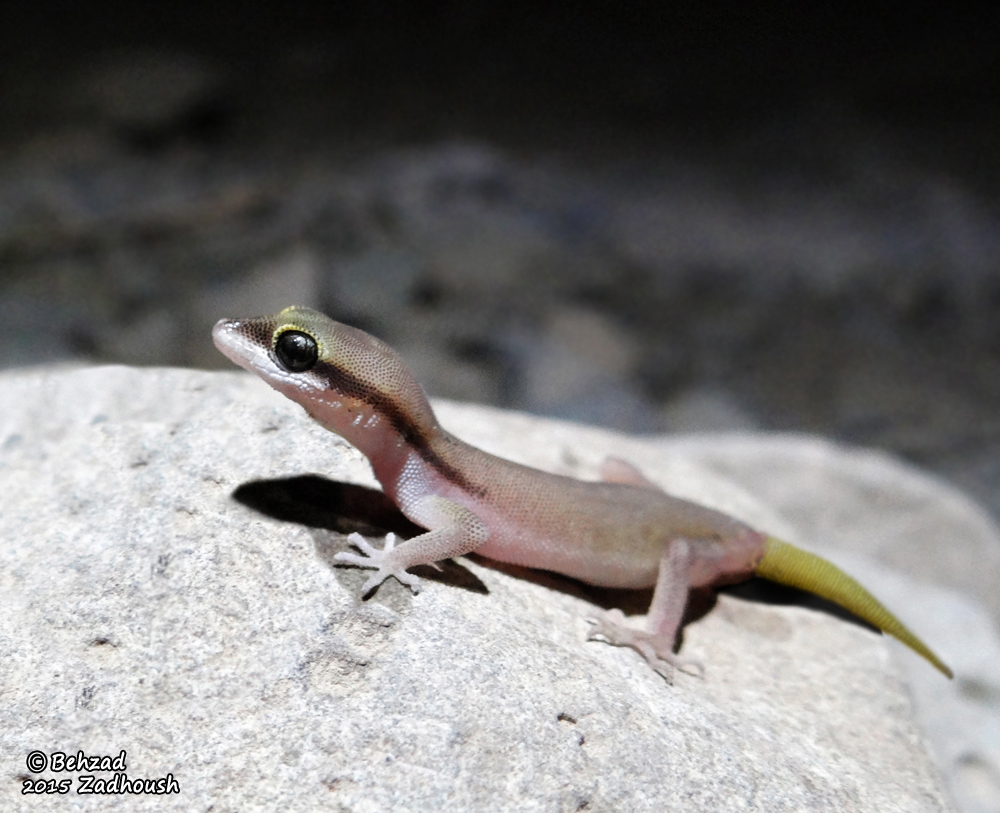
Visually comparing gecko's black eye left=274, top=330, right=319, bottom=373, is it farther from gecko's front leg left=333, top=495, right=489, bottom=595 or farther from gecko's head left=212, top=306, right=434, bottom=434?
gecko's front leg left=333, top=495, right=489, bottom=595

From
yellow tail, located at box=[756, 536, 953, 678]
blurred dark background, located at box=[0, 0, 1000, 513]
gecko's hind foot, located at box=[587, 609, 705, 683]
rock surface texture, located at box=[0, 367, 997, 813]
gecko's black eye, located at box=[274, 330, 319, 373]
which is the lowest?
rock surface texture, located at box=[0, 367, 997, 813]

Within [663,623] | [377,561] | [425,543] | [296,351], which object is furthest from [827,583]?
[296,351]

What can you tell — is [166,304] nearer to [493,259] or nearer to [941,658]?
[493,259]

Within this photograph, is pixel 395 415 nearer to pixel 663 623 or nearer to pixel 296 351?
pixel 296 351

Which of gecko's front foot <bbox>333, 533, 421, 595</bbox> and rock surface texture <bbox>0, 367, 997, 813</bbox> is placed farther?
gecko's front foot <bbox>333, 533, 421, 595</bbox>

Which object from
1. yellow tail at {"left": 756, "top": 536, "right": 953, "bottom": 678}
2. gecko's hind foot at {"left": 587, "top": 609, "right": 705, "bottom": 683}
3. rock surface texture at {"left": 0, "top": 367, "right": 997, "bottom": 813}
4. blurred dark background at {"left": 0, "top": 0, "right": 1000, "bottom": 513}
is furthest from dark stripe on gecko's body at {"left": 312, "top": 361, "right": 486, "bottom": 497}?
blurred dark background at {"left": 0, "top": 0, "right": 1000, "bottom": 513}

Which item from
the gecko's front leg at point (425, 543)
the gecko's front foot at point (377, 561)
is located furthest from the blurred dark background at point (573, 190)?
the gecko's front foot at point (377, 561)

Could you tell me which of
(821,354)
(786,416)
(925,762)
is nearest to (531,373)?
(786,416)

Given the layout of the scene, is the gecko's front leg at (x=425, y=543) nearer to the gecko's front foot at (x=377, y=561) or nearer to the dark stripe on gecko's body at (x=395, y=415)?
the gecko's front foot at (x=377, y=561)
